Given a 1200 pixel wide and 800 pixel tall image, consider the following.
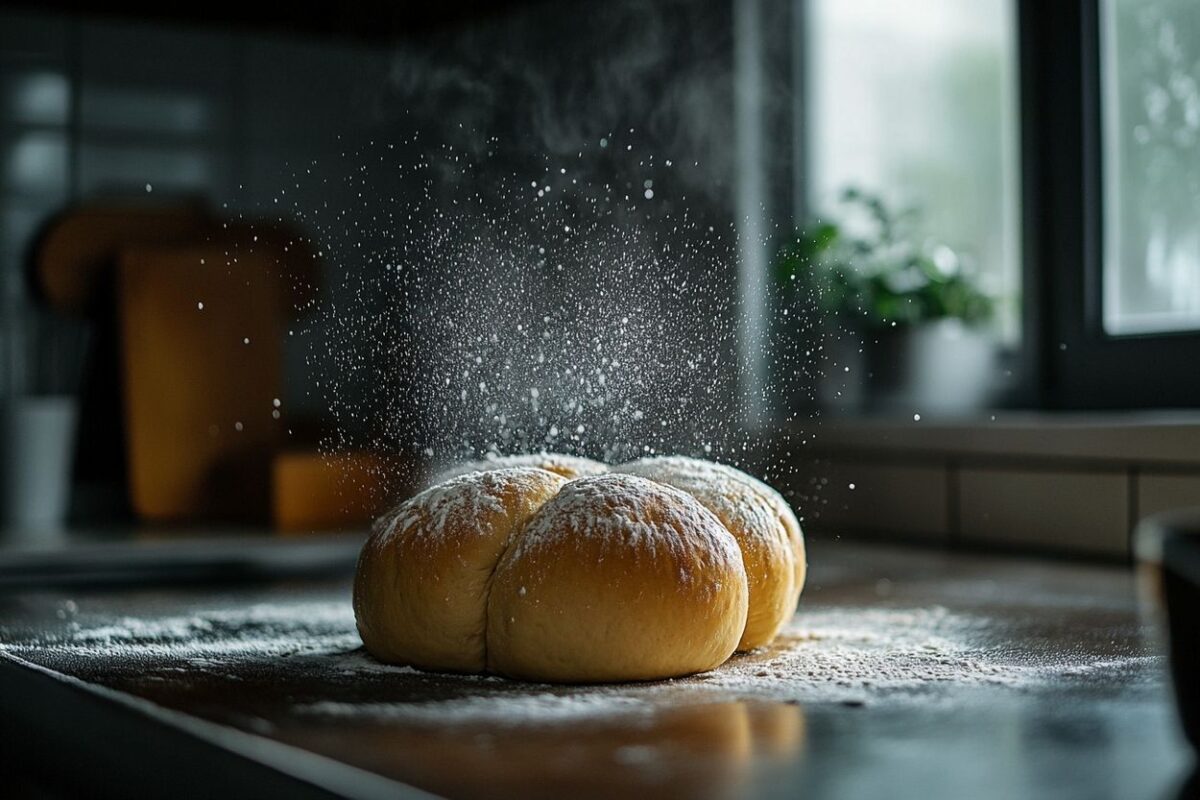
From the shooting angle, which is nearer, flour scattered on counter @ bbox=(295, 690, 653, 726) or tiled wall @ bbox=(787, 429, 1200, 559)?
flour scattered on counter @ bbox=(295, 690, 653, 726)

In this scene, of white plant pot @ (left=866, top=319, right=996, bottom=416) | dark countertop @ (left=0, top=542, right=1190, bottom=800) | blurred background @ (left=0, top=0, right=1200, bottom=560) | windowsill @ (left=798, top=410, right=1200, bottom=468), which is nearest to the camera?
dark countertop @ (left=0, top=542, right=1190, bottom=800)

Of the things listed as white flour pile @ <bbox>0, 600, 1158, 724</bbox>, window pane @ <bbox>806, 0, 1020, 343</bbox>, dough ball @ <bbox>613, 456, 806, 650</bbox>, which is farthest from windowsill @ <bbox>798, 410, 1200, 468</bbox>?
dough ball @ <bbox>613, 456, 806, 650</bbox>

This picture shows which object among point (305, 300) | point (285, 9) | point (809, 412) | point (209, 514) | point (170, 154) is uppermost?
point (285, 9)

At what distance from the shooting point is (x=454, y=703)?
59 centimetres

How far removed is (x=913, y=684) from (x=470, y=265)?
17.0 inches

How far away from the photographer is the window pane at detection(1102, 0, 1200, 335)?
1.40 m

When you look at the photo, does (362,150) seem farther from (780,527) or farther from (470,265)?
(780,527)

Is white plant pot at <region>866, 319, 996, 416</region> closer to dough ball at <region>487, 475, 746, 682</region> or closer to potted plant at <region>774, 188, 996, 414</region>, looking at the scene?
potted plant at <region>774, 188, 996, 414</region>

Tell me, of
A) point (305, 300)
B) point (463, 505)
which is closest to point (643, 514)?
point (463, 505)

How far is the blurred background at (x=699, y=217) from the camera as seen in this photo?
52.4 inches

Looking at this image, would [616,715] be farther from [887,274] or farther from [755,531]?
[887,274]

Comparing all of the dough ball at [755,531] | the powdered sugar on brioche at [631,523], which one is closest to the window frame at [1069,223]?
the dough ball at [755,531]

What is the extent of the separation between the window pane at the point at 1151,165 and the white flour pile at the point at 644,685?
0.69 m

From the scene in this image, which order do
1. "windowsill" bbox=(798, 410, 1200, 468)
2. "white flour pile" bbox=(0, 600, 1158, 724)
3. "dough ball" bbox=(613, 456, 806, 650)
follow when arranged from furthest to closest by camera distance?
"windowsill" bbox=(798, 410, 1200, 468) → "dough ball" bbox=(613, 456, 806, 650) → "white flour pile" bbox=(0, 600, 1158, 724)
